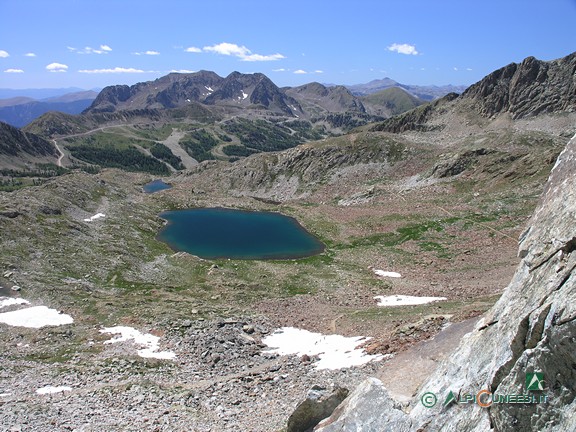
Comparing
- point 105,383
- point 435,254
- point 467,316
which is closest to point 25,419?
point 105,383

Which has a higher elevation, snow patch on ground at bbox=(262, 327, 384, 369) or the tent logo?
the tent logo

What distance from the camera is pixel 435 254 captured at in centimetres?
6756

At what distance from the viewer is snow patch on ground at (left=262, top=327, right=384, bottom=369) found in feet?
93.8

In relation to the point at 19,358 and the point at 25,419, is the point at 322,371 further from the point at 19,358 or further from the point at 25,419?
the point at 19,358

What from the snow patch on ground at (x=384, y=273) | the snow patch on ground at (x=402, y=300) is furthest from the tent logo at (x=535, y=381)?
the snow patch on ground at (x=384, y=273)

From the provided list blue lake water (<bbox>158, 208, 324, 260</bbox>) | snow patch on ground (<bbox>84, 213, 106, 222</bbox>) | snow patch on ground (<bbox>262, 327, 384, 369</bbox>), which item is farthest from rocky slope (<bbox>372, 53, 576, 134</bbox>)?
snow patch on ground (<bbox>262, 327, 384, 369</bbox>)

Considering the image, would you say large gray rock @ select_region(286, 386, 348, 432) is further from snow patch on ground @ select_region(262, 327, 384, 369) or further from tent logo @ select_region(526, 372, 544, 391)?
tent logo @ select_region(526, 372, 544, 391)

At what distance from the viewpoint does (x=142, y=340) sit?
3844cm

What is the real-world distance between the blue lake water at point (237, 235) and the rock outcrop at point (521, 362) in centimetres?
6350

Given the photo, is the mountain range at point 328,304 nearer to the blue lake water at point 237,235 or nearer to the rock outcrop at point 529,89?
the blue lake water at point 237,235

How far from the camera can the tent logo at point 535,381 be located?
10.4m

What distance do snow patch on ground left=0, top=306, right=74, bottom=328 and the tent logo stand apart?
4352cm

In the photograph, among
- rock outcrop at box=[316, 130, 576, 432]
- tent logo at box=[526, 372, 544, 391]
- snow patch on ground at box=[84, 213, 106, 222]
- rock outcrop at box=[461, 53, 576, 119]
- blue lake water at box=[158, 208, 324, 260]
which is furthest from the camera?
rock outcrop at box=[461, 53, 576, 119]

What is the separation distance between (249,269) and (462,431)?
57601 mm
